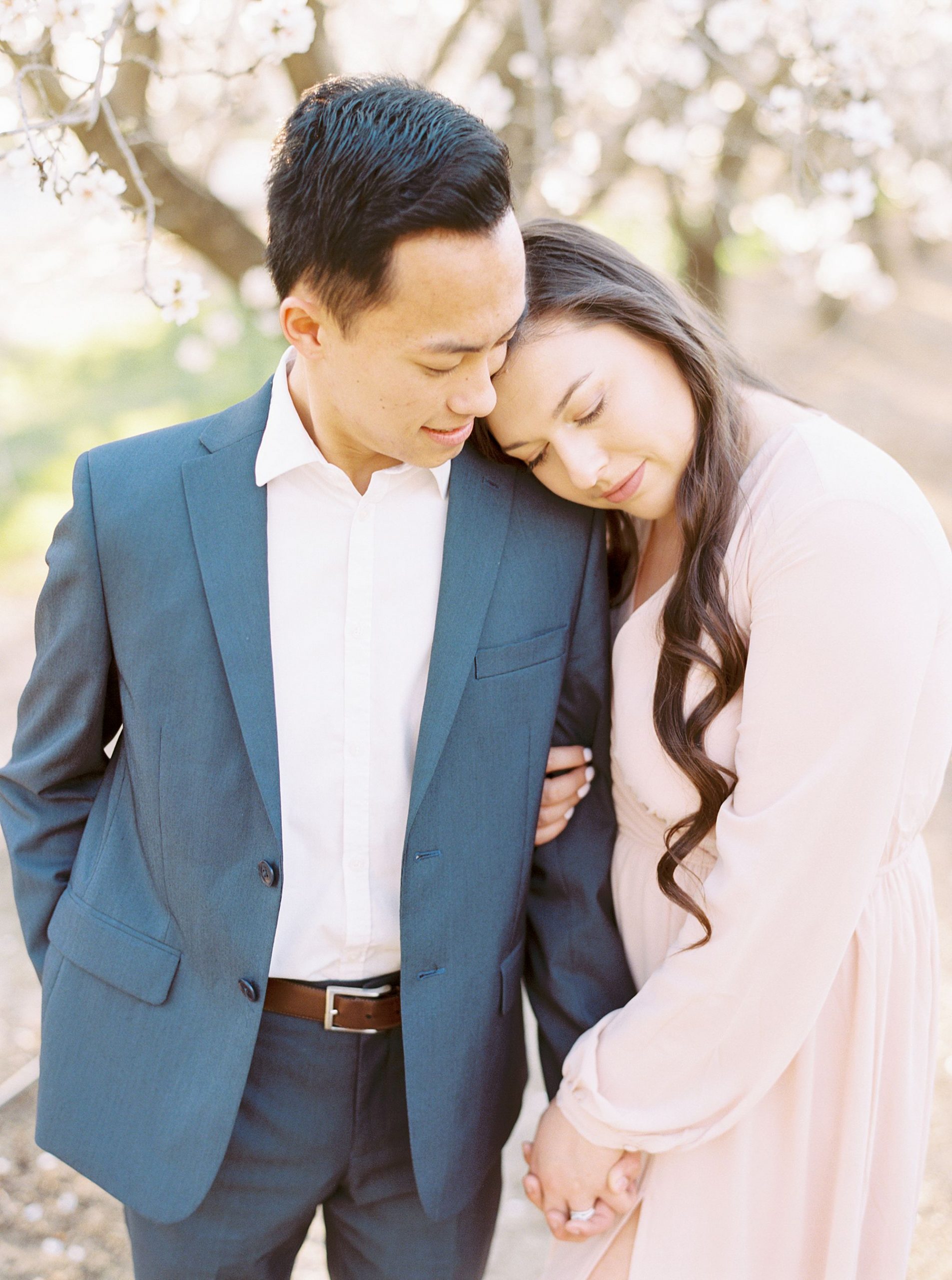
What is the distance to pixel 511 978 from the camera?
2025 millimetres

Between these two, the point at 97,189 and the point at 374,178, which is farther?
the point at 97,189

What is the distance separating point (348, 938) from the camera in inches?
74.3

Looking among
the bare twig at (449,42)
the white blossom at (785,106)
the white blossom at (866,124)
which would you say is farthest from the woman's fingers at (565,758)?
the bare twig at (449,42)

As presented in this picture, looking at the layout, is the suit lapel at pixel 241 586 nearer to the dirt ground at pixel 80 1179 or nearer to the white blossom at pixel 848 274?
the dirt ground at pixel 80 1179

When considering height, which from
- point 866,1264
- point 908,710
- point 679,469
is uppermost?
point 679,469

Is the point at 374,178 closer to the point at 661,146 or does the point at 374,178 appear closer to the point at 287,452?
the point at 287,452

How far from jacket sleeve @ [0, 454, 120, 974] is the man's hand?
0.97 meters

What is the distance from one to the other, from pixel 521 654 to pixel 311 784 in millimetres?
406

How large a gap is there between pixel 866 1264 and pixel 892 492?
1.35 m

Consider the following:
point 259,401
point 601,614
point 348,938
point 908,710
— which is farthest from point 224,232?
point 908,710

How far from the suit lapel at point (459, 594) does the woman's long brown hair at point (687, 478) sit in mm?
273

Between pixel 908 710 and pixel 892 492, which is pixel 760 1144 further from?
pixel 892 492

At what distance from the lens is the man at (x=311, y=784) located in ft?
5.74

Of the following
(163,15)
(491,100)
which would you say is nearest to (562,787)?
(163,15)
